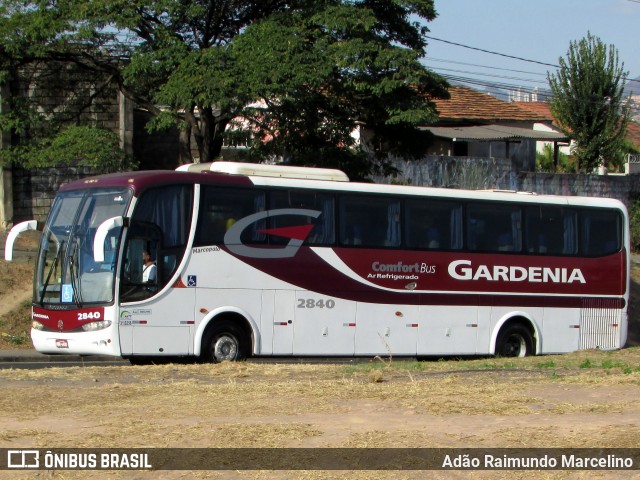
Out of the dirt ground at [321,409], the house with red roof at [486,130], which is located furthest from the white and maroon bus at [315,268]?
the house with red roof at [486,130]

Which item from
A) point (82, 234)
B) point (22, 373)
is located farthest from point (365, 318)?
point (22, 373)

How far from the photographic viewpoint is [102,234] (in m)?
15.1

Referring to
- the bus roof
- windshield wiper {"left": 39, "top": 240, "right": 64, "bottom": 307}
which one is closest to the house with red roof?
the bus roof

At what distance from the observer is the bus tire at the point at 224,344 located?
1661 cm

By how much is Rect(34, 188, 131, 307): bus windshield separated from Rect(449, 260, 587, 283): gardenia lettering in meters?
6.71

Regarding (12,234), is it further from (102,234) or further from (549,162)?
(549,162)

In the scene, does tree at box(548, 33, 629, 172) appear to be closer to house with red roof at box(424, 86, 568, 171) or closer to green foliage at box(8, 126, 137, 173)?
house with red roof at box(424, 86, 568, 171)

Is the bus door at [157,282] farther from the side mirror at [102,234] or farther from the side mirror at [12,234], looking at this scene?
the side mirror at [12,234]

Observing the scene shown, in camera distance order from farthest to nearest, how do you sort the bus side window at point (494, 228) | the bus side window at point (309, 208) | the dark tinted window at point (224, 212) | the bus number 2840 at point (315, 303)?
the bus side window at point (494, 228), the bus number 2840 at point (315, 303), the bus side window at point (309, 208), the dark tinted window at point (224, 212)

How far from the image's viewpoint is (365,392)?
11539mm

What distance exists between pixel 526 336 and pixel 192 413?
11.6 metres

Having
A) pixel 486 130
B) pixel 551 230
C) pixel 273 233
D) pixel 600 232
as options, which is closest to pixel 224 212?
pixel 273 233

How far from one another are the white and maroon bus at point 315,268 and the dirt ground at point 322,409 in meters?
1.81

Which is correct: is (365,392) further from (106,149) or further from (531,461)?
(106,149)
